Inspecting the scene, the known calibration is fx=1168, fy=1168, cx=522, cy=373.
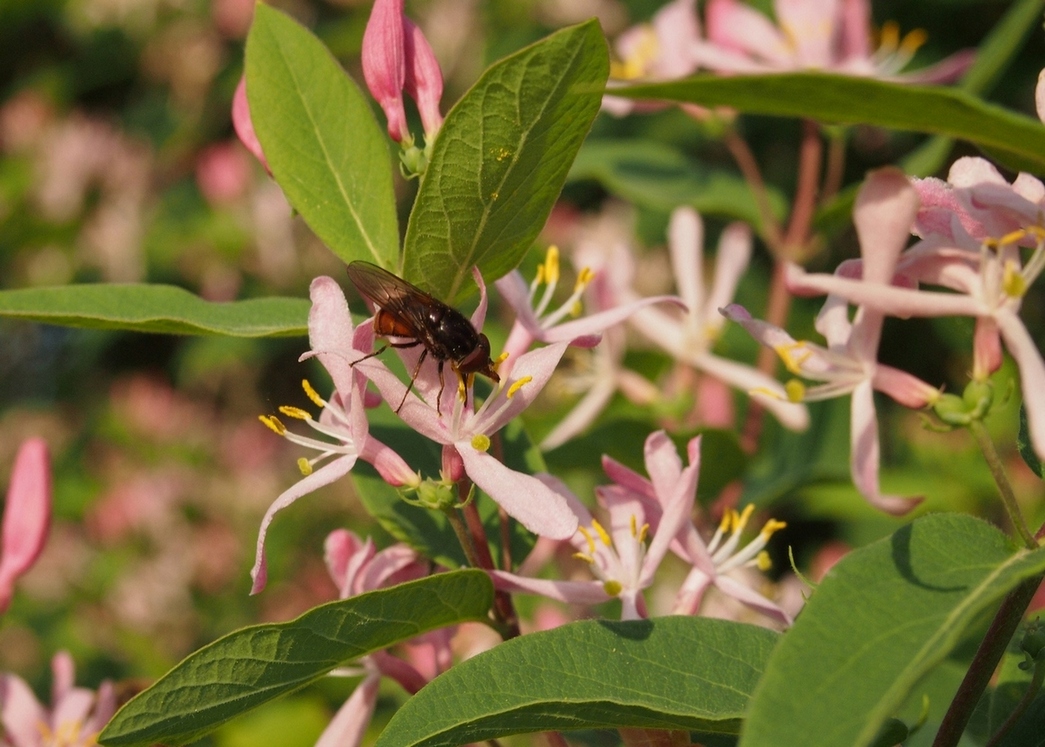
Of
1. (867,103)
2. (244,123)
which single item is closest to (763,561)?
(867,103)

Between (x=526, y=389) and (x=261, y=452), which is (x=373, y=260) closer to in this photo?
(x=526, y=389)

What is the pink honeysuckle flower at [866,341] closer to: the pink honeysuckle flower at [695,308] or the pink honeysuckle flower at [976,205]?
the pink honeysuckle flower at [976,205]

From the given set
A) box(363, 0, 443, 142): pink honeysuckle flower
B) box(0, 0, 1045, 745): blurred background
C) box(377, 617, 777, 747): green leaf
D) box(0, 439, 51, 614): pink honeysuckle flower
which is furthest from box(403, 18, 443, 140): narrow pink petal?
box(0, 0, 1045, 745): blurred background

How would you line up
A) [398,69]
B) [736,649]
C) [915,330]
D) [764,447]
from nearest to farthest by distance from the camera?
[736,649] < [398,69] < [764,447] < [915,330]

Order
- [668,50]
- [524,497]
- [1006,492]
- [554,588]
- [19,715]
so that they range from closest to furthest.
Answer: [1006,492], [524,497], [554,588], [19,715], [668,50]

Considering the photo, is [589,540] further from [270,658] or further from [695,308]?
[695,308]

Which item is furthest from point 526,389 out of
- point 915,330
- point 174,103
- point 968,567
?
point 174,103
